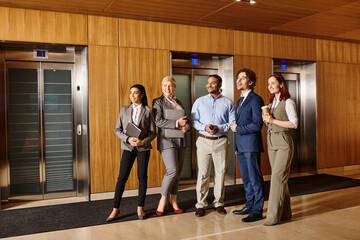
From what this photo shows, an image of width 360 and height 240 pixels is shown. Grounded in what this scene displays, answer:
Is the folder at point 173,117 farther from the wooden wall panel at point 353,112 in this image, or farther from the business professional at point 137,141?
the wooden wall panel at point 353,112

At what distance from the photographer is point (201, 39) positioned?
20.6 ft

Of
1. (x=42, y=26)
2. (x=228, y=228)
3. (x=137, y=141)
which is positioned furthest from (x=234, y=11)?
(x=228, y=228)

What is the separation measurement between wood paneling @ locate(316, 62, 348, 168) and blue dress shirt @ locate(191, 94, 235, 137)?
12.6 ft

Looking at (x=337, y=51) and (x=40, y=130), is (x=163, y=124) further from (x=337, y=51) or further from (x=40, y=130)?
(x=337, y=51)

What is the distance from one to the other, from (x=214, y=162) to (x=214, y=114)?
61cm

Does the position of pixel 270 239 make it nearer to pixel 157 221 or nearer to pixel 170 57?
pixel 157 221

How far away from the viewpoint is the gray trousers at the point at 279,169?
3.82m

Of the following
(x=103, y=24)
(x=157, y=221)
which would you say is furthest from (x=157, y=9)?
(x=157, y=221)

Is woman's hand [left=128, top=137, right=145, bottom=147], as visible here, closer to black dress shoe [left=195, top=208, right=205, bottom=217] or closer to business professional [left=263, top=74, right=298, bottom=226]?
black dress shoe [left=195, top=208, right=205, bottom=217]

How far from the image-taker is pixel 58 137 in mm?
5684

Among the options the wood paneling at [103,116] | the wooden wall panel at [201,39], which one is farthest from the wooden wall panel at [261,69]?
the wood paneling at [103,116]

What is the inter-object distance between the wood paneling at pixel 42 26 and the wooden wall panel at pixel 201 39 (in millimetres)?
1564

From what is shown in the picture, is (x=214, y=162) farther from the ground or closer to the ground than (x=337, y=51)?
closer to the ground

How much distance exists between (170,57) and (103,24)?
49.0 inches
